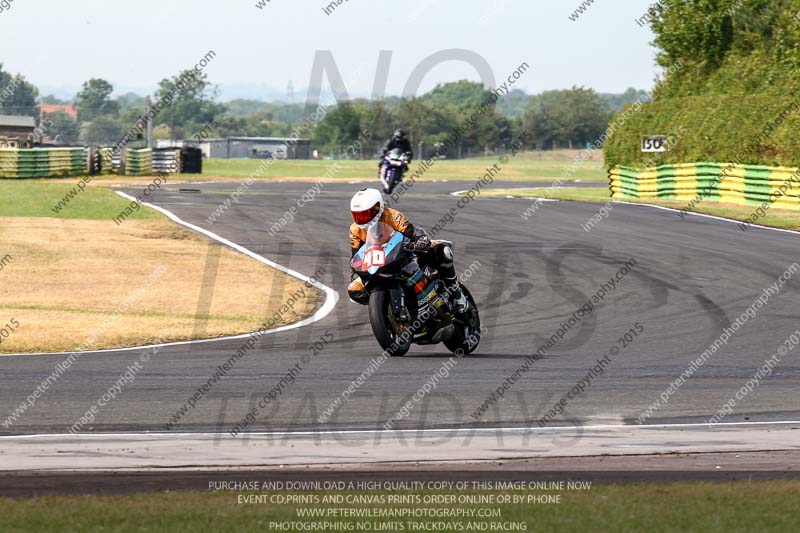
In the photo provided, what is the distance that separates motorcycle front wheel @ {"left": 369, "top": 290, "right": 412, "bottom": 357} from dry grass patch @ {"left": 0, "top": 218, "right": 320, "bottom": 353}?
10.1 feet

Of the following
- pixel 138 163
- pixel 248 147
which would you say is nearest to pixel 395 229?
pixel 138 163

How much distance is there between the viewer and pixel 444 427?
28.3ft

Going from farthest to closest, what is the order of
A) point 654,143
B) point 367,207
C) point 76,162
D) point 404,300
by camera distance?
point 76,162 < point 654,143 < point 404,300 < point 367,207

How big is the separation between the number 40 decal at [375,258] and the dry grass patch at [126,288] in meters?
3.33

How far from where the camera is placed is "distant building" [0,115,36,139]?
8231 cm

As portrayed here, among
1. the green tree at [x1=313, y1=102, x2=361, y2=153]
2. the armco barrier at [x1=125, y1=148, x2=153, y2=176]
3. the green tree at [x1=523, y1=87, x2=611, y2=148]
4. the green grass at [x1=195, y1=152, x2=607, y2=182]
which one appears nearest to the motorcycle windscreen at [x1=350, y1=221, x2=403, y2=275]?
the armco barrier at [x1=125, y1=148, x2=153, y2=176]

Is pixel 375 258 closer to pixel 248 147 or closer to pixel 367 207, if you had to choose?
pixel 367 207

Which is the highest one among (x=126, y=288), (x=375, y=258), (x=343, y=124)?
(x=375, y=258)

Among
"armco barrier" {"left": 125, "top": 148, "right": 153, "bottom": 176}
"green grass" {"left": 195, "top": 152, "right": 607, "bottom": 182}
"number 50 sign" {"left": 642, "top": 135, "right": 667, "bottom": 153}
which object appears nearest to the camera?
"number 50 sign" {"left": 642, "top": 135, "right": 667, "bottom": 153}

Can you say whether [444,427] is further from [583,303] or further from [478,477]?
[583,303]

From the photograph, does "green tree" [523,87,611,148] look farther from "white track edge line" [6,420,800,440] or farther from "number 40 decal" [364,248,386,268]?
"white track edge line" [6,420,800,440]

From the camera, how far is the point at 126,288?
18234 millimetres

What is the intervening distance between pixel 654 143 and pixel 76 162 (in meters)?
26.0

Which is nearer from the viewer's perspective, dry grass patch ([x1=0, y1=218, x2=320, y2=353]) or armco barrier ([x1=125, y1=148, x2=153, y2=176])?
dry grass patch ([x1=0, y1=218, x2=320, y2=353])
